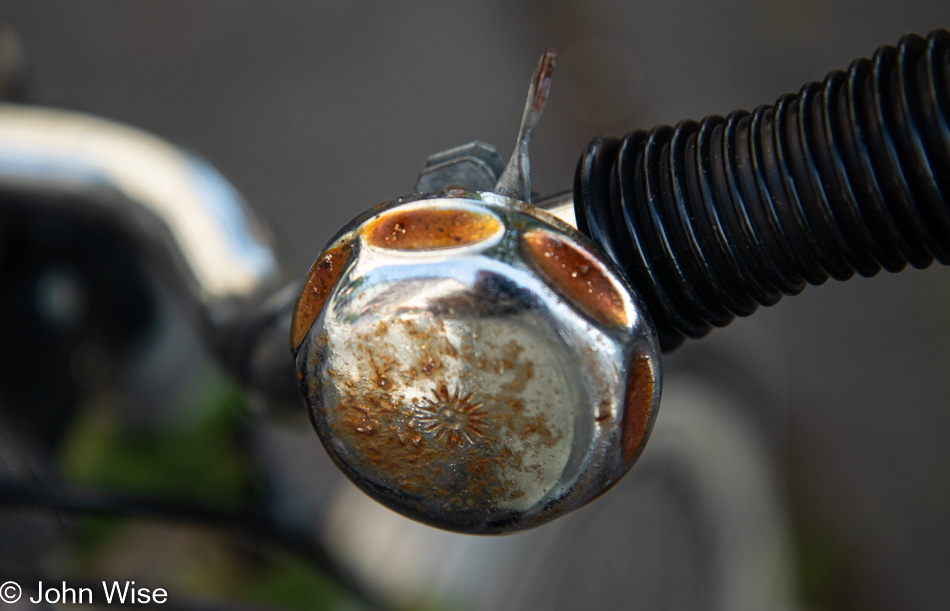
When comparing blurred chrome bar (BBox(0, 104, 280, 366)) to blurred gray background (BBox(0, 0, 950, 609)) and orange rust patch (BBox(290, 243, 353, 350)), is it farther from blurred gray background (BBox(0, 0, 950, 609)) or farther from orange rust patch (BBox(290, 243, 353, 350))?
Result: blurred gray background (BBox(0, 0, 950, 609))

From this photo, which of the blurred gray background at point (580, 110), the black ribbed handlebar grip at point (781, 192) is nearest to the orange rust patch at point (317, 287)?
the black ribbed handlebar grip at point (781, 192)

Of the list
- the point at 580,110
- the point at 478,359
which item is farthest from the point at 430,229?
the point at 580,110

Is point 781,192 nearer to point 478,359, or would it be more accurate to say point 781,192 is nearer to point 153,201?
point 478,359

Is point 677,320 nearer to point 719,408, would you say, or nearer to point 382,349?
point 382,349

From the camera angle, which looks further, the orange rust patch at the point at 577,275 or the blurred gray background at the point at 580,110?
the blurred gray background at the point at 580,110

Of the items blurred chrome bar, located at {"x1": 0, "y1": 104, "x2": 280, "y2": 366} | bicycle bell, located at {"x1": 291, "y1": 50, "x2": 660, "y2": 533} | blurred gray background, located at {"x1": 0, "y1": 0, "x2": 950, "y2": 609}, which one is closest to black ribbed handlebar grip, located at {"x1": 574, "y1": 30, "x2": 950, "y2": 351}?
bicycle bell, located at {"x1": 291, "y1": 50, "x2": 660, "y2": 533}

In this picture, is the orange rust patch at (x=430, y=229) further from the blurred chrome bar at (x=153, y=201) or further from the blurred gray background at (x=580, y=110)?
the blurred gray background at (x=580, y=110)
